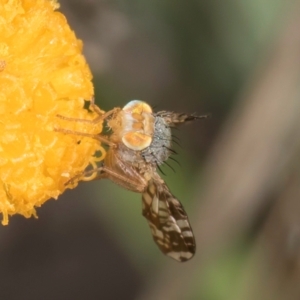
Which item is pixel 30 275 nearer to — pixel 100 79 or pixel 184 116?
pixel 100 79

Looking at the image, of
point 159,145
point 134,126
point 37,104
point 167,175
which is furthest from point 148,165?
point 167,175

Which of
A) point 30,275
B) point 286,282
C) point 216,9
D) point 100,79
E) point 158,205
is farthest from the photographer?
point 30,275

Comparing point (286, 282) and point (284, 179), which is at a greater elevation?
point (284, 179)

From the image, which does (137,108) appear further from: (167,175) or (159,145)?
(167,175)

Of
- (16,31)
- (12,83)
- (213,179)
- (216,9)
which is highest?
(216,9)

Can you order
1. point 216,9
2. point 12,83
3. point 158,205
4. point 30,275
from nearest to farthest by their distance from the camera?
point 12,83
point 158,205
point 216,9
point 30,275

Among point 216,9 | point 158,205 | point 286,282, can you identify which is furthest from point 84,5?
point 286,282

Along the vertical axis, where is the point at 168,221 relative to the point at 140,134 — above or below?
below
